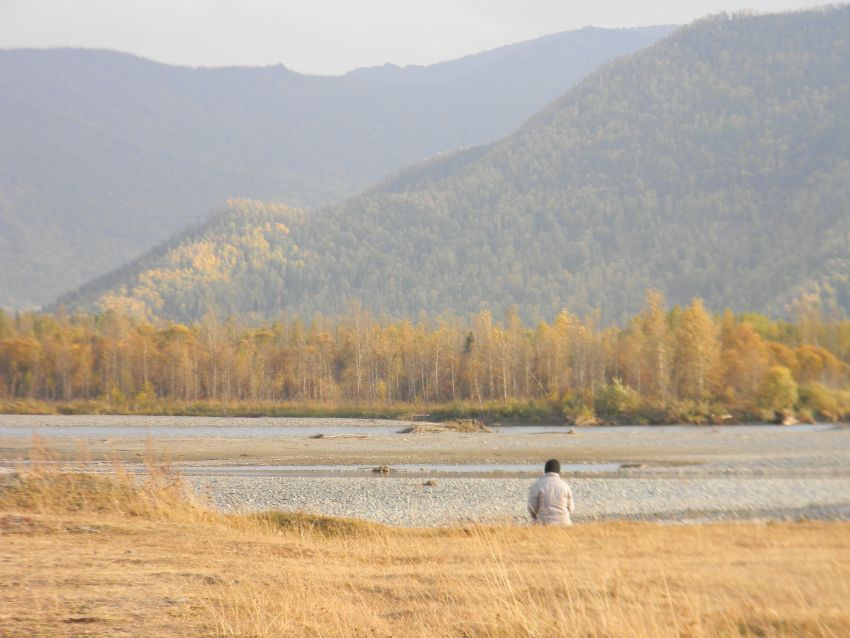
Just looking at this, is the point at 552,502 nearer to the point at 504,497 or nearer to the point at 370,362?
the point at 504,497

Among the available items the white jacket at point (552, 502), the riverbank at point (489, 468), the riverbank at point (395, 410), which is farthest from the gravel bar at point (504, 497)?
the riverbank at point (395, 410)

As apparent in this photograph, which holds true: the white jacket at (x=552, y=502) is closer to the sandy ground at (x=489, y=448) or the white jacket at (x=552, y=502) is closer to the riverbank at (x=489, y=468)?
the riverbank at (x=489, y=468)

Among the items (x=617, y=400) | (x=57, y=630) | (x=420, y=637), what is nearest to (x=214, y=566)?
(x=57, y=630)

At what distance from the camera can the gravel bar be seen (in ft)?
69.2

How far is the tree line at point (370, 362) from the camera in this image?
8144cm

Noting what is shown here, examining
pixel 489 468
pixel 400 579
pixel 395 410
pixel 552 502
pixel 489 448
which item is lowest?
pixel 489 468

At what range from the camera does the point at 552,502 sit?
1661 centimetres

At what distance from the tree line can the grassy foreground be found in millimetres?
52872

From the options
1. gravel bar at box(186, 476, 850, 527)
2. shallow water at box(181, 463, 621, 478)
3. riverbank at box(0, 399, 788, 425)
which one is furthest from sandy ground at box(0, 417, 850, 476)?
riverbank at box(0, 399, 788, 425)

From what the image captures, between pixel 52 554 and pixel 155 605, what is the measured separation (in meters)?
3.69

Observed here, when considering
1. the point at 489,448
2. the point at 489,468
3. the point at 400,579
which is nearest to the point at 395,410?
the point at 489,448

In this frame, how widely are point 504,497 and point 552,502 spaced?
42.0 ft

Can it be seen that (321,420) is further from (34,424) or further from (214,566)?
(214,566)

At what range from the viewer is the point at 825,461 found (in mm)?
22484
